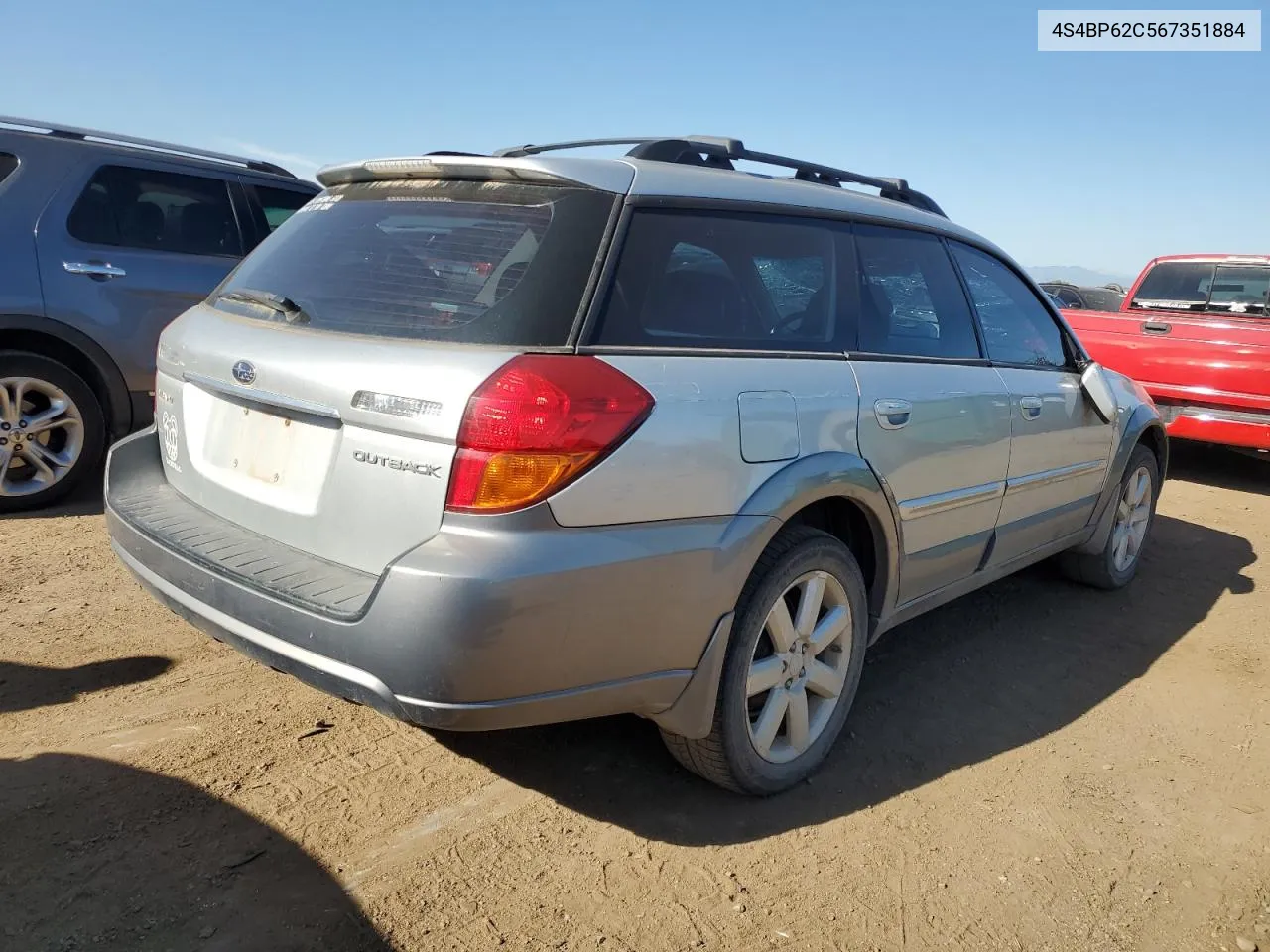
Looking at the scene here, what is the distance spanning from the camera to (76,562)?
13.9 feet

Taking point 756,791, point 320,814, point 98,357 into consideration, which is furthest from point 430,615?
point 98,357

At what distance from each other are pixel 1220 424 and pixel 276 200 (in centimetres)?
672

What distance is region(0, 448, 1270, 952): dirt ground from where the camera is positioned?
2.24 meters

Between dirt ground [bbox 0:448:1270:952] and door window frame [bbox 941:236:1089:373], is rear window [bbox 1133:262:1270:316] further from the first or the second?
dirt ground [bbox 0:448:1270:952]

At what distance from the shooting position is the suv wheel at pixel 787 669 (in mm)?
2602

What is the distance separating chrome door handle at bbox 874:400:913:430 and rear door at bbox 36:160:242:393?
3910 millimetres

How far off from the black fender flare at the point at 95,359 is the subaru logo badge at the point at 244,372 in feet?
9.75

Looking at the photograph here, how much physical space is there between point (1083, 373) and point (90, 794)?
13.2 feet

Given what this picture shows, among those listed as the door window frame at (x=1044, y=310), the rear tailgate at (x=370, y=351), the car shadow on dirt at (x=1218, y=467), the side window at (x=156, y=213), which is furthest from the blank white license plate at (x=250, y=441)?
the car shadow on dirt at (x=1218, y=467)

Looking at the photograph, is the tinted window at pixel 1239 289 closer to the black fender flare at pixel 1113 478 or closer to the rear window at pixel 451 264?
the black fender flare at pixel 1113 478

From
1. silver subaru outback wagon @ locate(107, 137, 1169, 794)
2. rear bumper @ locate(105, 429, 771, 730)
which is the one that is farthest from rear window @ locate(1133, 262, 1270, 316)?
rear bumper @ locate(105, 429, 771, 730)

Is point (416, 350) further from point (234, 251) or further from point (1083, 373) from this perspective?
point (234, 251)

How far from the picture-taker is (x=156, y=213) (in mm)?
5344

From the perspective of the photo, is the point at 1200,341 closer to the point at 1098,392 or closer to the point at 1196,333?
the point at 1196,333
